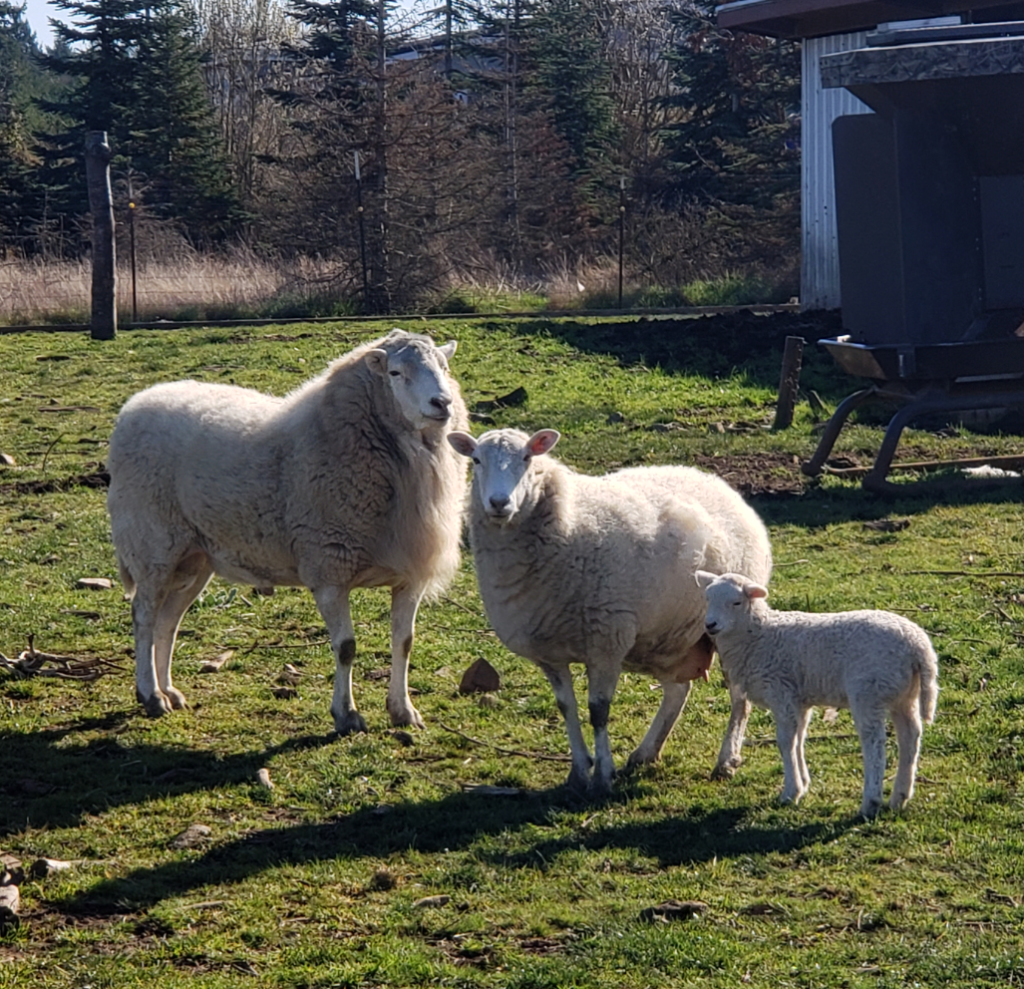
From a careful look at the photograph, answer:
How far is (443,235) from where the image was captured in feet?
93.6

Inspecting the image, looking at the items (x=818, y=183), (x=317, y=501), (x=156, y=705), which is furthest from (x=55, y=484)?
(x=818, y=183)

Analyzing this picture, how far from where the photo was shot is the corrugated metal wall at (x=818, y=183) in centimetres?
2209

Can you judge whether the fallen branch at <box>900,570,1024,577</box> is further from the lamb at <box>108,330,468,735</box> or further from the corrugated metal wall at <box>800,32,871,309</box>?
the corrugated metal wall at <box>800,32,871,309</box>

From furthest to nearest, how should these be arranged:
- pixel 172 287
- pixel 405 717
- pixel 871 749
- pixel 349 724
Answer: pixel 172 287 → pixel 405 717 → pixel 349 724 → pixel 871 749

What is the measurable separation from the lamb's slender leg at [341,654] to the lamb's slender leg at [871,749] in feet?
8.55

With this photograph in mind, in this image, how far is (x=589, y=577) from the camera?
21.2 ft

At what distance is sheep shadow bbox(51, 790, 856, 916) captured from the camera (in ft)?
17.6

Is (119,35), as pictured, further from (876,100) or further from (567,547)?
(567,547)

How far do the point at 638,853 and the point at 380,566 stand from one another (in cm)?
250

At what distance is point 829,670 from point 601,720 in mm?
1073

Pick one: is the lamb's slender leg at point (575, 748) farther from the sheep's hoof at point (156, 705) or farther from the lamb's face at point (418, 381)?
the sheep's hoof at point (156, 705)

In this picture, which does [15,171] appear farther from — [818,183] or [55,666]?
[55,666]

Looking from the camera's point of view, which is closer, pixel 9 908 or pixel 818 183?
pixel 9 908

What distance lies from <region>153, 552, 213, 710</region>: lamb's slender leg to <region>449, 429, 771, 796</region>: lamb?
2.07m
